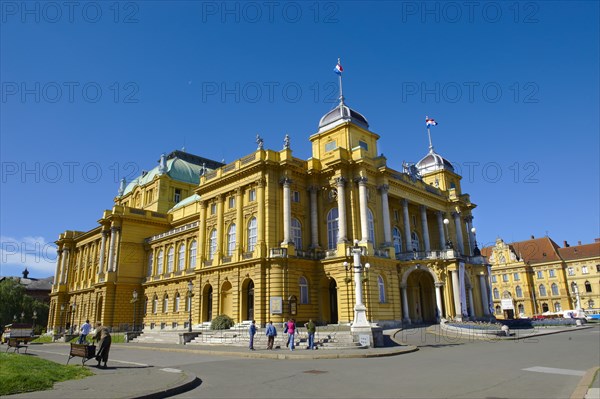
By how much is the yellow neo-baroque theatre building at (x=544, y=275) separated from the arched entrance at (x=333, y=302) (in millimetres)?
54141

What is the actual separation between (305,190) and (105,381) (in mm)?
29478

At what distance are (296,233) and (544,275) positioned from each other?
67251 mm

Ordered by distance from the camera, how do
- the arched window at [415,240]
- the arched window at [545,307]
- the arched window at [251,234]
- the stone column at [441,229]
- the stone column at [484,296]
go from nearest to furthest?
1. the arched window at [251,234]
2. the stone column at [484,296]
3. the arched window at [415,240]
4. the stone column at [441,229]
5. the arched window at [545,307]

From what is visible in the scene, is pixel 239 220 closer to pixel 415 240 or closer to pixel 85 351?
pixel 415 240

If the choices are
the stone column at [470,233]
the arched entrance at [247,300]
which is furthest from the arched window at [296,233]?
the stone column at [470,233]

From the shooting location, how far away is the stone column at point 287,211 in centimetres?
3639

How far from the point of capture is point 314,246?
38.4 meters

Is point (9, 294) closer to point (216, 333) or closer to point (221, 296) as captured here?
point (221, 296)

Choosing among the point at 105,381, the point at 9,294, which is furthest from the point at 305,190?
the point at 9,294

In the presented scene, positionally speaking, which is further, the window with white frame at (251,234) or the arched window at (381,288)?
the window with white frame at (251,234)

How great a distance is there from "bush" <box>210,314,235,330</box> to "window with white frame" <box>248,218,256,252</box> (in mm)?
6169

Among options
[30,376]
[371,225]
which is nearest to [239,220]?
[371,225]

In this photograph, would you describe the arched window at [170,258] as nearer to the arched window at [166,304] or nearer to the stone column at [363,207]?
the arched window at [166,304]

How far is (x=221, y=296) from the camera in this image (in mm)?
39000
